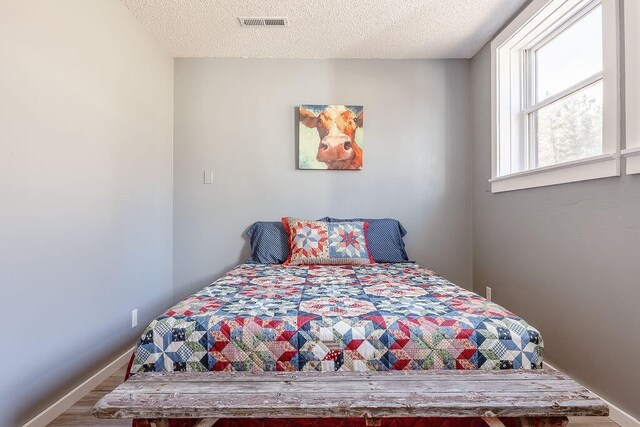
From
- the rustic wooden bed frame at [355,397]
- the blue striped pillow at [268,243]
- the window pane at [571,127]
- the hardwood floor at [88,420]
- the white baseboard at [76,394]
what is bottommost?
the hardwood floor at [88,420]

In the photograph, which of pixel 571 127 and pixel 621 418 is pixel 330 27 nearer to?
pixel 571 127

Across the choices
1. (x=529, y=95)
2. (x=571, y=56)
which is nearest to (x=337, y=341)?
(x=571, y=56)

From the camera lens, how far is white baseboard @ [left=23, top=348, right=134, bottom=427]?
60.7 inches

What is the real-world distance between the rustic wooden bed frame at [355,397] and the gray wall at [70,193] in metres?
0.74

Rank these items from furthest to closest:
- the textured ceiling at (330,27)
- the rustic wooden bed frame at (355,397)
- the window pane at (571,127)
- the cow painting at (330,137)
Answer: the cow painting at (330,137), the textured ceiling at (330,27), the window pane at (571,127), the rustic wooden bed frame at (355,397)

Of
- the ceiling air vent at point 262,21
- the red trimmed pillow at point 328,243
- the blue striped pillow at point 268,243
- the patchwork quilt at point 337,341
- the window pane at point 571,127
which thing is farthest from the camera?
the blue striped pillow at point 268,243

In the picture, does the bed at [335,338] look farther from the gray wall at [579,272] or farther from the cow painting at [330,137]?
the cow painting at [330,137]

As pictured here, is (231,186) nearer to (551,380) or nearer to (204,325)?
(204,325)

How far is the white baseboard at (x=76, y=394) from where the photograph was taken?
1.54 m

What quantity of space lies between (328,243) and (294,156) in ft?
2.93

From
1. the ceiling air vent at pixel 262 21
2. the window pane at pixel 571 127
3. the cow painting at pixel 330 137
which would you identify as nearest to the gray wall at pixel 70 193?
the ceiling air vent at pixel 262 21

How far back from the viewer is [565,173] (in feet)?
6.20

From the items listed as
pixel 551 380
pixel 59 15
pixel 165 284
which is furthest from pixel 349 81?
pixel 551 380

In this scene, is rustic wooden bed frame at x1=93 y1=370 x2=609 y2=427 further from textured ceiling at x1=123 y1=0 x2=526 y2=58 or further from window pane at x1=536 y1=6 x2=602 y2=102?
textured ceiling at x1=123 y1=0 x2=526 y2=58
